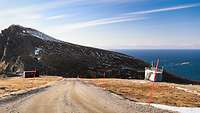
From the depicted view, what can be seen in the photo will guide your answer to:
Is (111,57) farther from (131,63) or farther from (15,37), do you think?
(15,37)

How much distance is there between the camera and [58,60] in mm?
144625

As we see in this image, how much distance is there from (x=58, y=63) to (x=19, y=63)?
1794cm

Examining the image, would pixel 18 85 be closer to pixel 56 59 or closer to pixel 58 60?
pixel 58 60

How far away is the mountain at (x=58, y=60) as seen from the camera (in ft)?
422

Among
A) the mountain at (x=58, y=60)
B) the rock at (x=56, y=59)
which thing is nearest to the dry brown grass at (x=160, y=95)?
the mountain at (x=58, y=60)

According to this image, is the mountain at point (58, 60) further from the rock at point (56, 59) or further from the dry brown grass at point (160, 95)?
the dry brown grass at point (160, 95)

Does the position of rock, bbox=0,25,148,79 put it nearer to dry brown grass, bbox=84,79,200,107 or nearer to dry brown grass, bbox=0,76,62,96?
dry brown grass, bbox=0,76,62,96

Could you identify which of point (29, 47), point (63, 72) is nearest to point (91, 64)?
point (63, 72)

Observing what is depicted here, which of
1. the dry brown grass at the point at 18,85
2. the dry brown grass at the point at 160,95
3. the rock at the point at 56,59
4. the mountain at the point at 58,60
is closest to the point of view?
the dry brown grass at the point at 160,95

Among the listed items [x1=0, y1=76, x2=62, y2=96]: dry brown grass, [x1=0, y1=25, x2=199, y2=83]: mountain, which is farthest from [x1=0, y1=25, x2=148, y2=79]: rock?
[x1=0, y1=76, x2=62, y2=96]: dry brown grass

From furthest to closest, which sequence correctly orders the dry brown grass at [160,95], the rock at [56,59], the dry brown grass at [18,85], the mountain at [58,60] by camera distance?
the rock at [56,59] < the mountain at [58,60] < the dry brown grass at [18,85] < the dry brown grass at [160,95]

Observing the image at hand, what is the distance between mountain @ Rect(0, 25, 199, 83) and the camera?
128688mm

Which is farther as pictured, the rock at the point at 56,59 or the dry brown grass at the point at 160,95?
the rock at the point at 56,59

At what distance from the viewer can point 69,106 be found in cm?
2519
